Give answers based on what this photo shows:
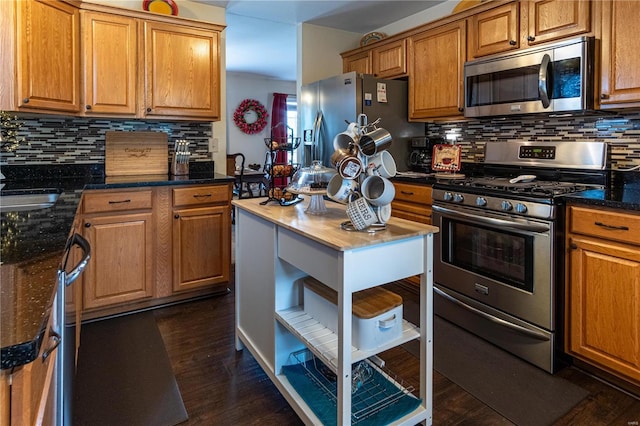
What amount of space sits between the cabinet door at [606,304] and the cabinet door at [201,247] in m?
2.19

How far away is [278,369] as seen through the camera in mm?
1787

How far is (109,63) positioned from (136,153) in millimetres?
652

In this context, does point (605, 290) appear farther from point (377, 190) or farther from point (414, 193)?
point (414, 193)

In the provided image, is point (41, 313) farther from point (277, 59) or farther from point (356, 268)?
point (277, 59)

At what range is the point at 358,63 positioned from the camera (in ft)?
13.2

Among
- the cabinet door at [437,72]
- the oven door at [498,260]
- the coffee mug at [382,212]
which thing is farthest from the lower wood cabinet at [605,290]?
the cabinet door at [437,72]

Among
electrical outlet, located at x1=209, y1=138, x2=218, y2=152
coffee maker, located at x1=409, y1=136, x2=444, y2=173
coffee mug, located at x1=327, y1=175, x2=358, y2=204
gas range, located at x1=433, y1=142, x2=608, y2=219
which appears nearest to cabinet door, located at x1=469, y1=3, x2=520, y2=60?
gas range, located at x1=433, y1=142, x2=608, y2=219

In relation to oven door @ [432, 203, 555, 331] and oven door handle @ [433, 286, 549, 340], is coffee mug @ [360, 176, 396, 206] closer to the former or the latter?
oven door @ [432, 203, 555, 331]

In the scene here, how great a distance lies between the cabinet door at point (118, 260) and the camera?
2.55 m

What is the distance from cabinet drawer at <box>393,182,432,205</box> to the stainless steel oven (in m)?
0.15

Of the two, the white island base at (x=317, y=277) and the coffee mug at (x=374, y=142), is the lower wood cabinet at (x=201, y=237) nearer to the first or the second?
the white island base at (x=317, y=277)

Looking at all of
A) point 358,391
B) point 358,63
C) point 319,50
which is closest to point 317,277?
point 358,391

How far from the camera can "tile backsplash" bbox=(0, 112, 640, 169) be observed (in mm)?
2375

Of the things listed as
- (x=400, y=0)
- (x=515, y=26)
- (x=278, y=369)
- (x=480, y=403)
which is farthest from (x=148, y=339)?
(x=400, y=0)
